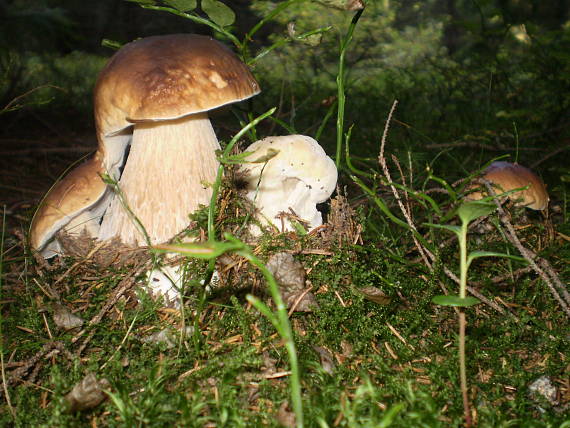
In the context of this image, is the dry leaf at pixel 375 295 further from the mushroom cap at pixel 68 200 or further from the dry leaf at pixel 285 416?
the mushroom cap at pixel 68 200

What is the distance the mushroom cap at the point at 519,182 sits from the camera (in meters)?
1.92

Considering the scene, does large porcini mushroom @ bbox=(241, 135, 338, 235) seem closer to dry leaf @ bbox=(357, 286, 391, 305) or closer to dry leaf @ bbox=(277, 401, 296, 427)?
dry leaf @ bbox=(357, 286, 391, 305)

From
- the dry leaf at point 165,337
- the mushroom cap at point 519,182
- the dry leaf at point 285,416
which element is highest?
the mushroom cap at point 519,182

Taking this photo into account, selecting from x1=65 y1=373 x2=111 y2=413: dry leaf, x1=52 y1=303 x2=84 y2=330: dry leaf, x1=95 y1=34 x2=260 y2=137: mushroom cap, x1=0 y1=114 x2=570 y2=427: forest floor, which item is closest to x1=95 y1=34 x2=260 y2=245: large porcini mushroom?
x1=95 y1=34 x2=260 y2=137: mushroom cap

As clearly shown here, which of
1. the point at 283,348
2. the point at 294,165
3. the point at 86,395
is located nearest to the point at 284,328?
the point at 283,348

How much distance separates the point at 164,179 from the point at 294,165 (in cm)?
50

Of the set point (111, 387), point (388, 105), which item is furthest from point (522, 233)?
point (388, 105)

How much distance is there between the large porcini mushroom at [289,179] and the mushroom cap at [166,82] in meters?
0.24

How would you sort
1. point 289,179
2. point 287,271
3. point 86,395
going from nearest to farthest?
1. point 86,395
2. point 287,271
3. point 289,179

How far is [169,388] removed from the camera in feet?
3.73

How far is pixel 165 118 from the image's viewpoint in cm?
130

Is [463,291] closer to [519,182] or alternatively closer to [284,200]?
[284,200]

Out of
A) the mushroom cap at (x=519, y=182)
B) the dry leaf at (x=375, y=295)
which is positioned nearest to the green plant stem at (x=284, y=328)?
the dry leaf at (x=375, y=295)

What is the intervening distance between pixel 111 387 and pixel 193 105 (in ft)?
2.80
